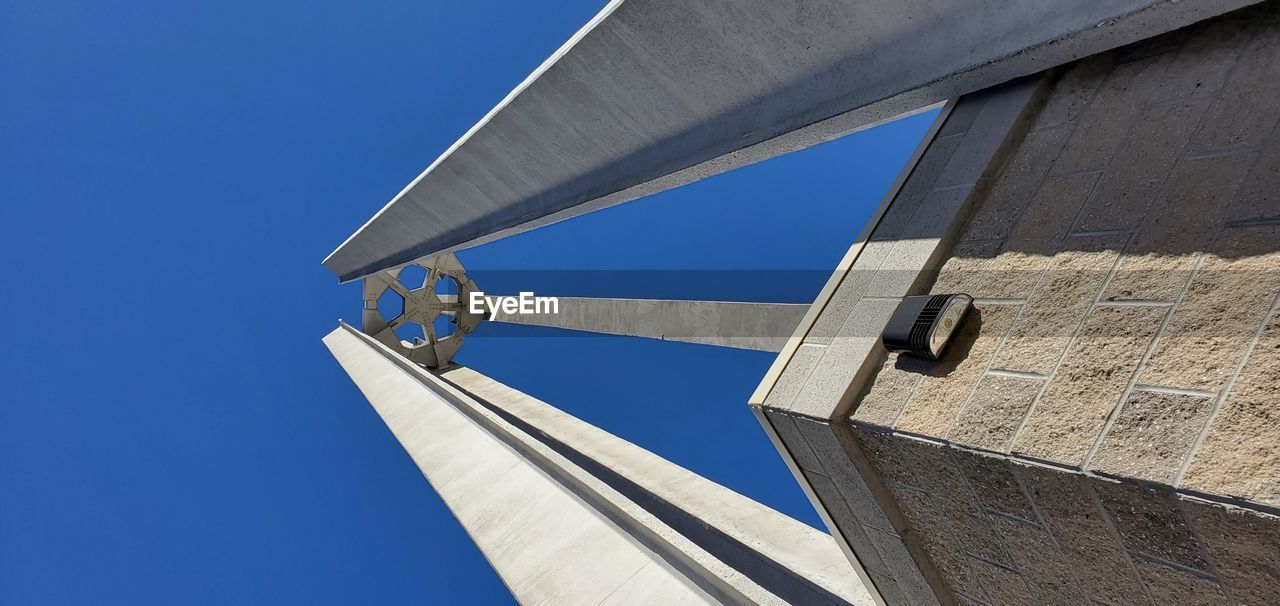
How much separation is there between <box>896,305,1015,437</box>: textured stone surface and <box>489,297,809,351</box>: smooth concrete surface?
194 inches

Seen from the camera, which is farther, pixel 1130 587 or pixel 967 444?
pixel 967 444

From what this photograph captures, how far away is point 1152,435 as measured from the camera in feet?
5.07

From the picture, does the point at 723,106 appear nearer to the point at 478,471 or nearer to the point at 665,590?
the point at 665,590

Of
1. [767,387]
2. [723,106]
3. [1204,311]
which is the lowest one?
[767,387]

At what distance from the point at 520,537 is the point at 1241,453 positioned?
387 centimetres

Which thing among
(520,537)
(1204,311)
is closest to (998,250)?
(1204,311)

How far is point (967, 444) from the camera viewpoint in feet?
6.21

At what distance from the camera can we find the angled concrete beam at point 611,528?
3.47 metres

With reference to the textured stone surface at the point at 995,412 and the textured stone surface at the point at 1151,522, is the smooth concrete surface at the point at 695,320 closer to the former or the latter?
the textured stone surface at the point at 995,412

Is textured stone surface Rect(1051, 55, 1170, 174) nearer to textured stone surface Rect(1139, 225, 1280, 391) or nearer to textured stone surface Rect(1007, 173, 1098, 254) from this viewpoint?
textured stone surface Rect(1007, 173, 1098, 254)

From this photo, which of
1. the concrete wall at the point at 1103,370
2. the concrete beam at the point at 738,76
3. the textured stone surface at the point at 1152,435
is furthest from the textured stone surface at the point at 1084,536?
the concrete beam at the point at 738,76

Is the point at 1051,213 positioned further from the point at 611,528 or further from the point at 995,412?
the point at 611,528

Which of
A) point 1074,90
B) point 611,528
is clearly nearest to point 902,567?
point 1074,90

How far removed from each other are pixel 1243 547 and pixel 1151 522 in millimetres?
166
